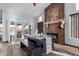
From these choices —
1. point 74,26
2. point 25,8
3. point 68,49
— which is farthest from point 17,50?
point 74,26

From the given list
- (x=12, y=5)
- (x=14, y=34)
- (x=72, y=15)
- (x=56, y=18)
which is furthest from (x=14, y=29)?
(x=72, y=15)

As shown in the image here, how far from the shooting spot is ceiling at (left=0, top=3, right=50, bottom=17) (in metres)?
1.95

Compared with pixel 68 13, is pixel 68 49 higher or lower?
lower

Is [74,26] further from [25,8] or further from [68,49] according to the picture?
[25,8]

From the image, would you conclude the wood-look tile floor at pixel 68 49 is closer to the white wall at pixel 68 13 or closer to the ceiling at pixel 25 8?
the white wall at pixel 68 13

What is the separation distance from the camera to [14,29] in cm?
207

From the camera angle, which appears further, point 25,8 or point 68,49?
point 25,8

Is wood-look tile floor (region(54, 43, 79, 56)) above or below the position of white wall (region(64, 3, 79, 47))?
below

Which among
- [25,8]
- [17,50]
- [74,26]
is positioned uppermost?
[25,8]

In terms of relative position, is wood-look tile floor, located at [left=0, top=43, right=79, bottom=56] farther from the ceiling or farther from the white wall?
the ceiling

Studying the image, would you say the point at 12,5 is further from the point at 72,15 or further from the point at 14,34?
the point at 72,15

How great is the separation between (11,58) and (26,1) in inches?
38.2

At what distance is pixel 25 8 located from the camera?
6.54 feet

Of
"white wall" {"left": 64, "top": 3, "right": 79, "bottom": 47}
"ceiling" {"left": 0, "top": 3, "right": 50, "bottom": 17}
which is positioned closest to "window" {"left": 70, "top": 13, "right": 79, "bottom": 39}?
"white wall" {"left": 64, "top": 3, "right": 79, "bottom": 47}
